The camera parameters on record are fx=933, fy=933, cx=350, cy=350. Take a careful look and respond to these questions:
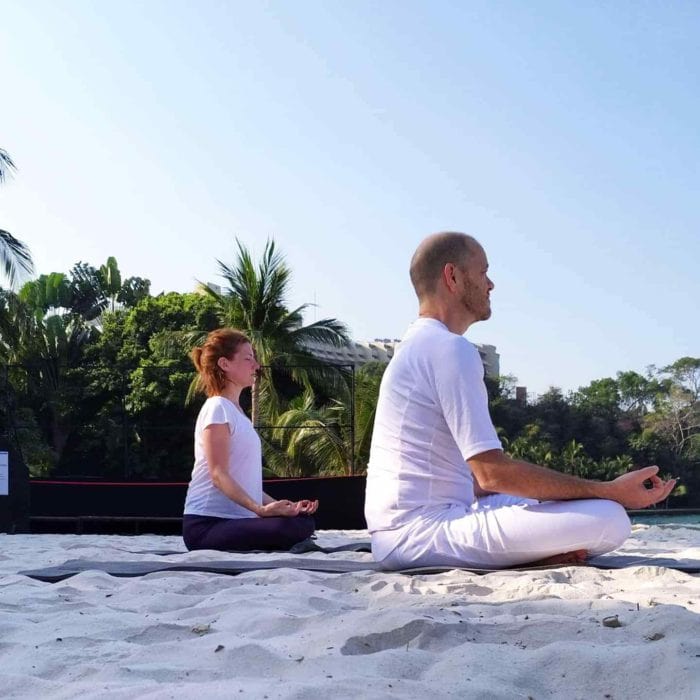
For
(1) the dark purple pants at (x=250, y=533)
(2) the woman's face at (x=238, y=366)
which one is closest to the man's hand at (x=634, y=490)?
(1) the dark purple pants at (x=250, y=533)

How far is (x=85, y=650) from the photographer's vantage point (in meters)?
1.95

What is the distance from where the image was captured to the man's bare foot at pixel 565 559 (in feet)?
9.73

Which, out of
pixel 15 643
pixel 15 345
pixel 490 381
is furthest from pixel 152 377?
pixel 15 643

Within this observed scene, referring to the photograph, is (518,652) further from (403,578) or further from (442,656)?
(403,578)

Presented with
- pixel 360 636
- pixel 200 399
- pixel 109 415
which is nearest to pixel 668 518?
pixel 200 399

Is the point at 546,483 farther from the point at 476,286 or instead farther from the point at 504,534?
the point at 476,286

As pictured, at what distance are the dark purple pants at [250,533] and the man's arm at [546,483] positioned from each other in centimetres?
152

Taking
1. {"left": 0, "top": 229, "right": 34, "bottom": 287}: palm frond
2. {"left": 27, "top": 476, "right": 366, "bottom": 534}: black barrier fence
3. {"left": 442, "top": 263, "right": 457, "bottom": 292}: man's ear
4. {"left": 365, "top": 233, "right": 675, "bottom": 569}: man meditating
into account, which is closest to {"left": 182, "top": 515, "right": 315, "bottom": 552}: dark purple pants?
{"left": 365, "top": 233, "right": 675, "bottom": 569}: man meditating

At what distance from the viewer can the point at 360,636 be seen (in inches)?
76.6

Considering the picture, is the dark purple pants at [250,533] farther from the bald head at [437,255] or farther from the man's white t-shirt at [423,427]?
the bald head at [437,255]

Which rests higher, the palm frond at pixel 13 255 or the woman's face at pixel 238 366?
the palm frond at pixel 13 255

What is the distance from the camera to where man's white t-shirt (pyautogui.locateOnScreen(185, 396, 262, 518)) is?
13.8ft

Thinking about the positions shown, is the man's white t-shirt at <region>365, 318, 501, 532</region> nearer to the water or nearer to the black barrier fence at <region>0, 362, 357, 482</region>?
the black barrier fence at <region>0, 362, 357, 482</region>

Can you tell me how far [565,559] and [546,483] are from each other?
0.35 meters
